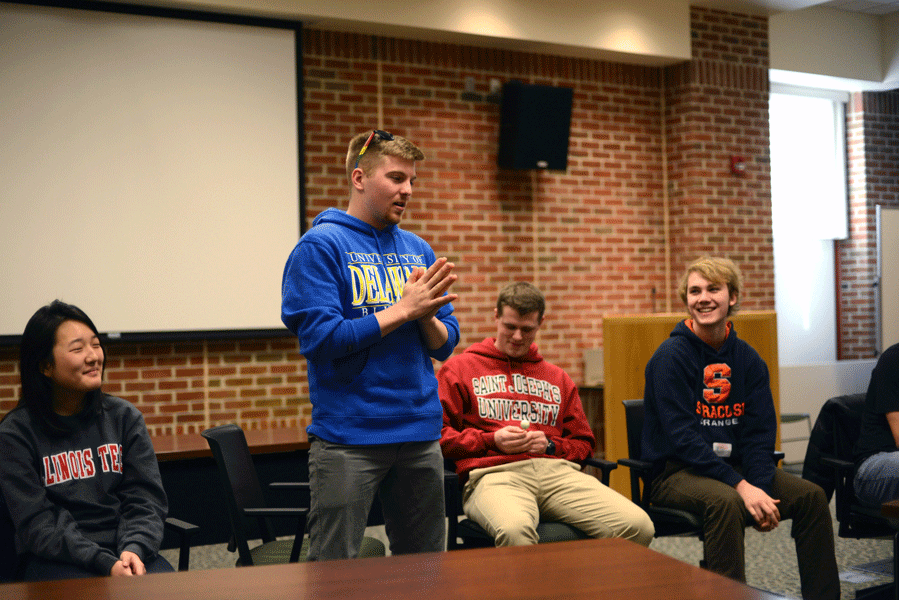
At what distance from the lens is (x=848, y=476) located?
3162 mm

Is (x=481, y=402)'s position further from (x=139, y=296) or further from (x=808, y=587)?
(x=139, y=296)

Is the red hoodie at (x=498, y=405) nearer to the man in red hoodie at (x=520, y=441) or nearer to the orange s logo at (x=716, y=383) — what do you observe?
the man in red hoodie at (x=520, y=441)

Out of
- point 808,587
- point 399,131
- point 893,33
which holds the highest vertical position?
point 893,33

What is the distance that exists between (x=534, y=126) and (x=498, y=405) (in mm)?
2979

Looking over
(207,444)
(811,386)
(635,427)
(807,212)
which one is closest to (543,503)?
(635,427)

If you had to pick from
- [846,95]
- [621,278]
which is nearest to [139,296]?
[621,278]

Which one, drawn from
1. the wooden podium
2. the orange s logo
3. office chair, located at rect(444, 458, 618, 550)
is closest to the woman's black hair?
office chair, located at rect(444, 458, 618, 550)

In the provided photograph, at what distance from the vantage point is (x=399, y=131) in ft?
17.6

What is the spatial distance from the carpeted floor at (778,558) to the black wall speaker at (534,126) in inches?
100

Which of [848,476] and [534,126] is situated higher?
[534,126]

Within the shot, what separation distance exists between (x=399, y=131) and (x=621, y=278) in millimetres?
1974

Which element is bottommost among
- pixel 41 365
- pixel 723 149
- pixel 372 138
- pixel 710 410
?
pixel 710 410

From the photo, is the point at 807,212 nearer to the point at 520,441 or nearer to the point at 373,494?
the point at 520,441

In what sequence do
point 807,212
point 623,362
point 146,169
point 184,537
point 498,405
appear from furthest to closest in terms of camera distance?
1. point 807,212
2. point 146,169
3. point 623,362
4. point 498,405
5. point 184,537
